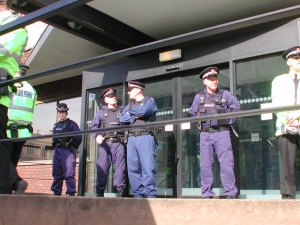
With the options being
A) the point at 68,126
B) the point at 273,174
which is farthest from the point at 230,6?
the point at 68,126

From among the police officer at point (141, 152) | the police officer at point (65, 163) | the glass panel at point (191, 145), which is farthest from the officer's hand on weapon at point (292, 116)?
the police officer at point (65, 163)

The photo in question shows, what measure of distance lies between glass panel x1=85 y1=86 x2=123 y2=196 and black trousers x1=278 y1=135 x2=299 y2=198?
11.5 ft

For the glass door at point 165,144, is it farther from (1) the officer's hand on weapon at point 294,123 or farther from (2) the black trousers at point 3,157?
(2) the black trousers at point 3,157

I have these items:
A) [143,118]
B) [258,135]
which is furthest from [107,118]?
[258,135]

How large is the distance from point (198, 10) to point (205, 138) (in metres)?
2.02

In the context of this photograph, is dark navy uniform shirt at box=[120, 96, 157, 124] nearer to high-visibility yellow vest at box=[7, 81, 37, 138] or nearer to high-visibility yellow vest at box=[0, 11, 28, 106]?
high-visibility yellow vest at box=[7, 81, 37, 138]

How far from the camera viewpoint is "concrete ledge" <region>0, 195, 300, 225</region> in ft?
7.55

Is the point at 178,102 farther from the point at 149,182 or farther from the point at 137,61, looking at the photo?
the point at 149,182

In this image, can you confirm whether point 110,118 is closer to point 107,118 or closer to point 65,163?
point 107,118

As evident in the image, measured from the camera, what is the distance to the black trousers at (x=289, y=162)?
414cm

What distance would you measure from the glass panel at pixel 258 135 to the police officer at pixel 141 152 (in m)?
1.43

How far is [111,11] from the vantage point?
6.00m

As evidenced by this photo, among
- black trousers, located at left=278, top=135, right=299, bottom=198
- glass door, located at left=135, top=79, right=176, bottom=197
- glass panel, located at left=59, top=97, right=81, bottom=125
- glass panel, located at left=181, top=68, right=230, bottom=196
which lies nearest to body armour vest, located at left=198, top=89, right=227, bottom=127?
black trousers, located at left=278, top=135, right=299, bottom=198

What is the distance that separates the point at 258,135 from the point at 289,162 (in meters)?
→ 1.41
